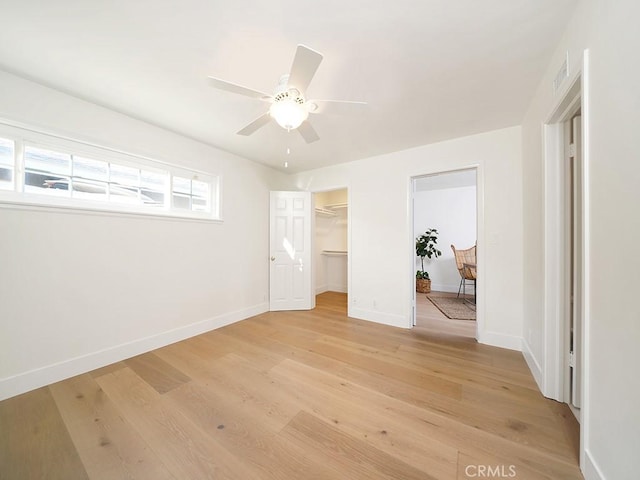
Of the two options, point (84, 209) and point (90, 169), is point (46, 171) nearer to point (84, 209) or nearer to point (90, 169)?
point (90, 169)

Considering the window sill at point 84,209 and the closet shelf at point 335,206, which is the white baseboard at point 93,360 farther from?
the closet shelf at point 335,206

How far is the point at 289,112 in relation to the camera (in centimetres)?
144

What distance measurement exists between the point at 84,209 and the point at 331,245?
13.8 feet

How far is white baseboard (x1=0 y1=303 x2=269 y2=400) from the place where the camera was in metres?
1.68

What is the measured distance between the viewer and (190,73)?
1681mm

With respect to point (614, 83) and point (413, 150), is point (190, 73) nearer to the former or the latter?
point (614, 83)

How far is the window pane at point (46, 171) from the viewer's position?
1.81m

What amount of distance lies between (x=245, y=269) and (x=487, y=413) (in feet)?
10.2

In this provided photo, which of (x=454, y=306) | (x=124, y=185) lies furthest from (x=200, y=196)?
(x=454, y=306)

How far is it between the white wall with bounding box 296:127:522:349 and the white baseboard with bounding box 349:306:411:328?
13 millimetres

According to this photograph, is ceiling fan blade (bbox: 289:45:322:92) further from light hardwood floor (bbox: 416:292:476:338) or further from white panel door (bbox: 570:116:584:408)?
light hardwood floor (bbox: 416:292:476:338)

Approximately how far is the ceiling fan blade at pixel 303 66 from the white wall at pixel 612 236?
4.02ft

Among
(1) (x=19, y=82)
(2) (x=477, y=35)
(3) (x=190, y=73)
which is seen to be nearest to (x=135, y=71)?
(3) (x=190, y=73)

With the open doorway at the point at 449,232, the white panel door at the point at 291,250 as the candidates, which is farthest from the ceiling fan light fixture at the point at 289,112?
the open doorway at the point at 449,232
